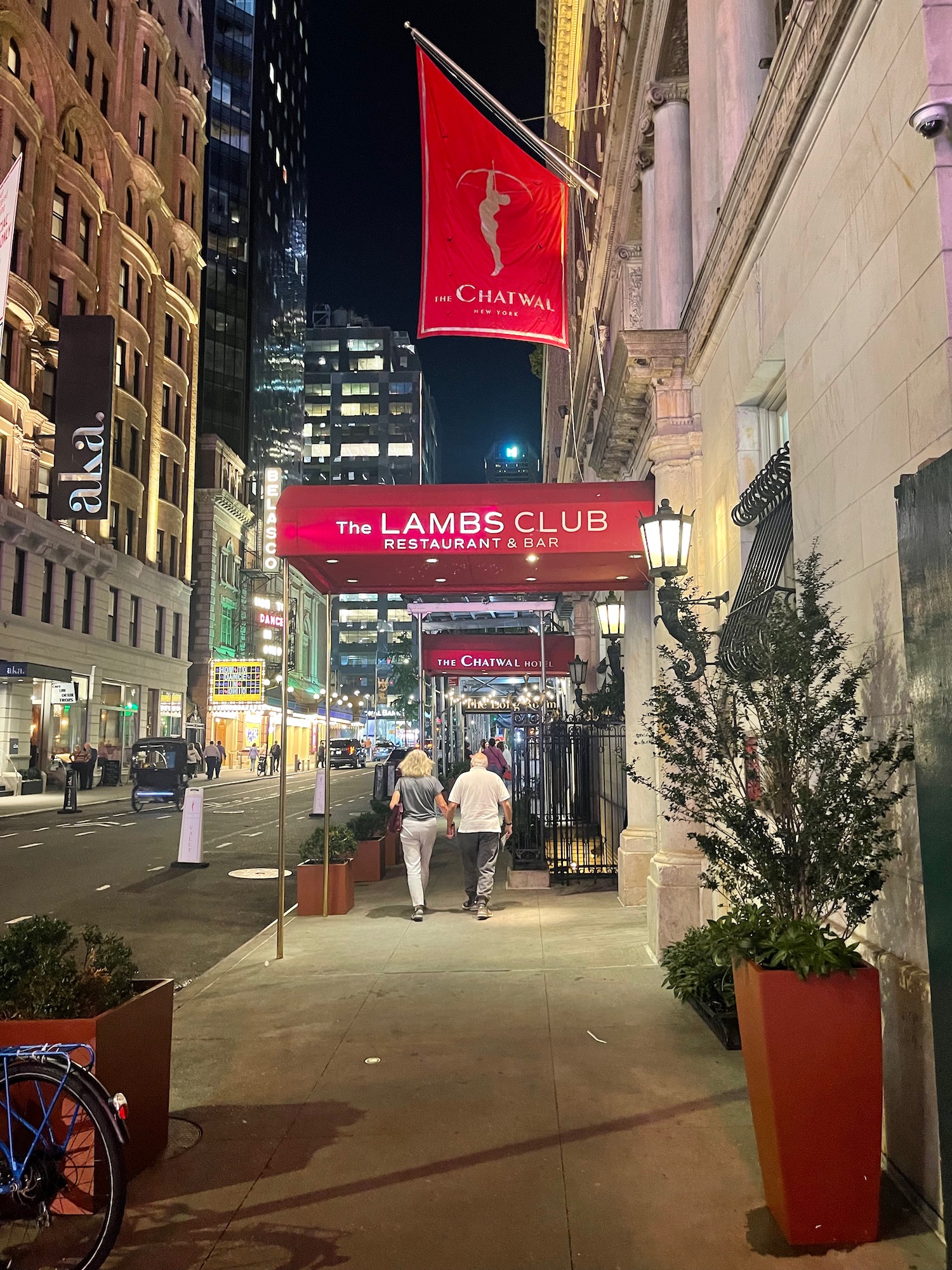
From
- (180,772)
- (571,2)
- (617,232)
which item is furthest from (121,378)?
(617,232)

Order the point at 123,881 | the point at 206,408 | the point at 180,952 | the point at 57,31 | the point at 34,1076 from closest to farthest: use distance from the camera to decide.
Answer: the point at 34,1076, the point at 180,952, the point at 123,881, the point at 57,31, the point at 206,408

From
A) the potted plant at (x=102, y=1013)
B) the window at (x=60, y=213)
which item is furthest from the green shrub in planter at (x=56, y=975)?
the window at (x=60, y=213)

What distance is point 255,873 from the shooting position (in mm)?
15484

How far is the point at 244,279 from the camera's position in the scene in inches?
2963

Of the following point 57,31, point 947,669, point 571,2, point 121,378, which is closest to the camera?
point 947,669

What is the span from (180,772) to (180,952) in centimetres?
1965

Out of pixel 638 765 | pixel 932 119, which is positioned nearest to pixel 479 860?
pixel 638 765

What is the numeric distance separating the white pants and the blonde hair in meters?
0.55

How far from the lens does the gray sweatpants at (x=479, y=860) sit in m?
10.9

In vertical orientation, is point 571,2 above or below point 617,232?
above

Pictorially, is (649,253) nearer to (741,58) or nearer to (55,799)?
(741,58)

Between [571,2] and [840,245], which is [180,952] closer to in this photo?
[840,245]

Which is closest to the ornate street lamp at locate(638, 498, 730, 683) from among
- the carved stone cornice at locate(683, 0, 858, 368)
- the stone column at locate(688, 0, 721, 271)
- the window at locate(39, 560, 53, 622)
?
the carved stone cornice at locate(683, 0, 858, 368)

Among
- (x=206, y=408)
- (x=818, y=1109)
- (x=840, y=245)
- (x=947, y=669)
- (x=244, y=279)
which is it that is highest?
(x=244, y=279)
